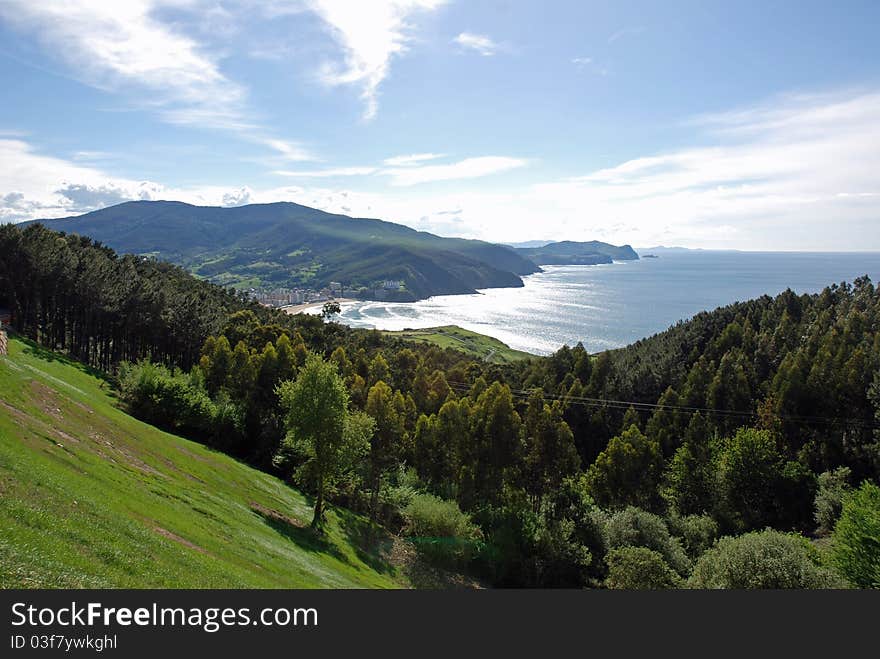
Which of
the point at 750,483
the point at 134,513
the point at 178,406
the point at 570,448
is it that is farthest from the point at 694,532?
the point at 178,406

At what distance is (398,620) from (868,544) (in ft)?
117

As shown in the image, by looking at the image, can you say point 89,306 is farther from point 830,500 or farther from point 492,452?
point 830,500

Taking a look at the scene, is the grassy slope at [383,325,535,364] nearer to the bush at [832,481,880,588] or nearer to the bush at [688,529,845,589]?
the bush at [832,481,880,588]

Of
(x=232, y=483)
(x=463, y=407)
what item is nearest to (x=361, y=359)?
(x=463, y=407)

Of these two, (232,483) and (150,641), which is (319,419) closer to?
(232,483)

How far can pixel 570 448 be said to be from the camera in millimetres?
53938

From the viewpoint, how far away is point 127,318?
7050 cm

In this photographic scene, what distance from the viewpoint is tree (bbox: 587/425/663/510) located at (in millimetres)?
54650

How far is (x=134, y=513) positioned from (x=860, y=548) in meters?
44.5

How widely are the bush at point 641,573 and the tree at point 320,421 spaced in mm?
23266

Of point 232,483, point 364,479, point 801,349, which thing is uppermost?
point 801,349

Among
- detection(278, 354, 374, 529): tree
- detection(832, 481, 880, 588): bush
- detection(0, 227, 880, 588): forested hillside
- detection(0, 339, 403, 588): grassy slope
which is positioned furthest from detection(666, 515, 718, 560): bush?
detection(278, 354, 374, 529): tree

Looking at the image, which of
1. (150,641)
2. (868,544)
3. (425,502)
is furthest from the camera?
(425,502)

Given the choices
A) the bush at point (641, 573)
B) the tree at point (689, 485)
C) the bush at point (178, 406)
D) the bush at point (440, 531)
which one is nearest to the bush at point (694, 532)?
the tree at point (689, 485)
